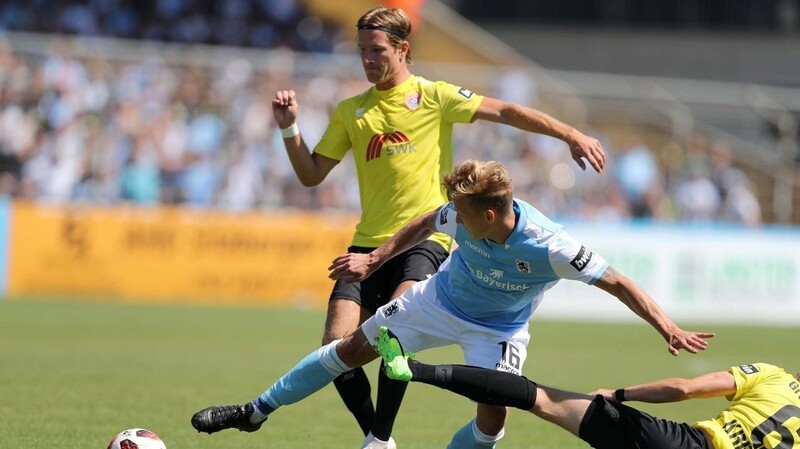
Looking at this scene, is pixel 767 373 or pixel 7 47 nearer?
pixel 767 373

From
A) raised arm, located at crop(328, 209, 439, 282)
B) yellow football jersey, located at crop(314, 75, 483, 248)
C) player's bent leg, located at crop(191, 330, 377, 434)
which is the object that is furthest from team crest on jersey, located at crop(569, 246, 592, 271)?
yellow football jersey, located at crop(314, 75, 483, 248)

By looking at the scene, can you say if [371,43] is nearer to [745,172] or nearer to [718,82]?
[745,172]

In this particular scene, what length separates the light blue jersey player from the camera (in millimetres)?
6273

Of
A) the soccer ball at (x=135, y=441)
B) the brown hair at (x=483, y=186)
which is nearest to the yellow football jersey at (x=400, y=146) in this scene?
the brown hair at (x=483, y=186)

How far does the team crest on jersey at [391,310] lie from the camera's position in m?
6.79

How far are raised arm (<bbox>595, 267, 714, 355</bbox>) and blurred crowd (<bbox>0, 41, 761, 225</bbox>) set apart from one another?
14.3 metres

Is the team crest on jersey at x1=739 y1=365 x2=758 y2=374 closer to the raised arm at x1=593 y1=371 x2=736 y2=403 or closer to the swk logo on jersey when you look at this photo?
the raised arm at x1=593 y1=371 x2=736 y2=403

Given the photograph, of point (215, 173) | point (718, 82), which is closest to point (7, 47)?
point (215, 173)

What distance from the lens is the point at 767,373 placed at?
6.37 metres

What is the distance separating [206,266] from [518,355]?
13.5m

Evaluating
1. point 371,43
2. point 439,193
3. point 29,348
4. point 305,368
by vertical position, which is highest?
point 371,43

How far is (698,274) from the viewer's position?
828 inches

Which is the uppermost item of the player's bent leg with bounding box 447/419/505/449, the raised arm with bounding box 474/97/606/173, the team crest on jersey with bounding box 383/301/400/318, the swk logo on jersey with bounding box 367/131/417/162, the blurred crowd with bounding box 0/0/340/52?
the blurred crowd with bounding box 0/0/340/52

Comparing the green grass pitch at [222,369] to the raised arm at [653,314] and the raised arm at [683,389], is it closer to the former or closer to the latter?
the raised arm at [683,389]
